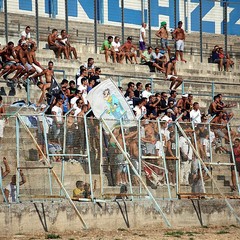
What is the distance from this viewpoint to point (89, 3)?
145 ft

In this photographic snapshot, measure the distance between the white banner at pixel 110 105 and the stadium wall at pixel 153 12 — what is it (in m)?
13.4

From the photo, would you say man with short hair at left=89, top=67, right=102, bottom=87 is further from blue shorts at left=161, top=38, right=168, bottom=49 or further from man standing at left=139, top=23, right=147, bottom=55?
blue shorts at left=161, top=38, right=168, bottom=49

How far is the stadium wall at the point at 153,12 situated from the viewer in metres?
43.8

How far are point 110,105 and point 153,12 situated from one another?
17.4 m

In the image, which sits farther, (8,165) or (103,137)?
(103,137)

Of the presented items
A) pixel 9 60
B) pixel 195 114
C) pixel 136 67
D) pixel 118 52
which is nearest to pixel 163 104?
pixel 195 114

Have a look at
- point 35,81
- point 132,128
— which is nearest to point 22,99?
point 35,81

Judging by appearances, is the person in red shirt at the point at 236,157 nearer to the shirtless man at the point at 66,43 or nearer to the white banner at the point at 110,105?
the white banner at the point at 110,105

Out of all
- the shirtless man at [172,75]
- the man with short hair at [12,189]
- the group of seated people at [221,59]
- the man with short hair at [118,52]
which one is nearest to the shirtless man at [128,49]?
the man with short hair at [118,52]

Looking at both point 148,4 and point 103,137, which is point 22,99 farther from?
point 148,4

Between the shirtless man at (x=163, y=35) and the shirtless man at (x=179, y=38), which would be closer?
the shirtless man at (x=179, y=38)

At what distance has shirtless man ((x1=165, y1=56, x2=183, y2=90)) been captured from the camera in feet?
126

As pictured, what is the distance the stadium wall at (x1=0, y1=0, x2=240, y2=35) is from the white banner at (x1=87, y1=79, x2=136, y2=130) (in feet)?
44.0

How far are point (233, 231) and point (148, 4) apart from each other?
16.8 m
